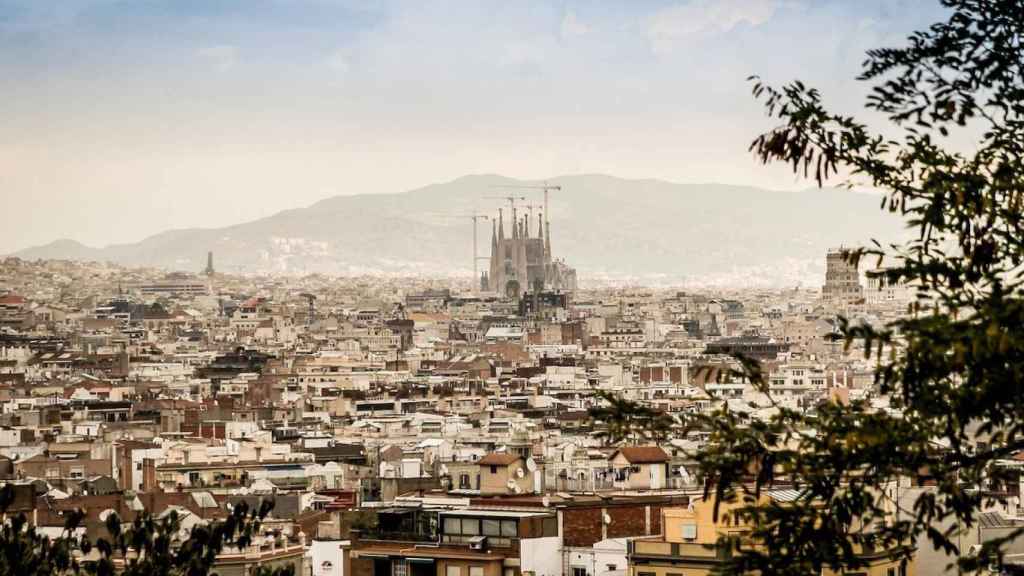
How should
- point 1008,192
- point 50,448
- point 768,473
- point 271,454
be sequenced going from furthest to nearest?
point 50,448
point 271,454
point 1008,192
point 768,473

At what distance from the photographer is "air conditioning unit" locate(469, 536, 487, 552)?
85.3 feet

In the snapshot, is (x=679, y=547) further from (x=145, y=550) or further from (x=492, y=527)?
(x=145, y=550)

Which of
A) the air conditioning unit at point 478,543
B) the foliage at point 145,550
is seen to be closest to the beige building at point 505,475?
the air conditioning unit at point 478,543

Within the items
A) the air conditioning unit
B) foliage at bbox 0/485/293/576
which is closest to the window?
the air conditioning unit

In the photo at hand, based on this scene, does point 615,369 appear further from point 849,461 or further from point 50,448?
point 849,461

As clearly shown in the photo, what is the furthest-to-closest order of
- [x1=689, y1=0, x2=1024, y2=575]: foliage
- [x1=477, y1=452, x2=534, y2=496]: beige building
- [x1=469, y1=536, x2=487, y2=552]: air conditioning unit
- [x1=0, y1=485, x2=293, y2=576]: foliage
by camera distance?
[x1=477, y1=452, x2=534, y2=496]: beige building
[x1=469, y1=536, x2=487, y2=552]: air conditioning unit
[x1=0, y1=485, x2=293, y2=576]: foliage
[x1=689, y1=0, x2=1024, y2=575]: foliage

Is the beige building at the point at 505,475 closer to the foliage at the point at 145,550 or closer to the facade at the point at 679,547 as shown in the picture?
the facade at the point at 679,547

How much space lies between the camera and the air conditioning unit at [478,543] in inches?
1024

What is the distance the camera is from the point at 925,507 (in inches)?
338

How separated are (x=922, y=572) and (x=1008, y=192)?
1354cm

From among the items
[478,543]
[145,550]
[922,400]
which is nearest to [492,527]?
[478,543]

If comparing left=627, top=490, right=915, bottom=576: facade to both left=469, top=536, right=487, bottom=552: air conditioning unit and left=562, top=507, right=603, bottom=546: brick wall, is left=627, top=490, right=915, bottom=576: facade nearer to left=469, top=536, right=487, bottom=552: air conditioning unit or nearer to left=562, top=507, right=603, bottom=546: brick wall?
left=469, top=536, right=487, bottom=552: air conditioning unit

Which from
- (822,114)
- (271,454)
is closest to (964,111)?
(822,114)

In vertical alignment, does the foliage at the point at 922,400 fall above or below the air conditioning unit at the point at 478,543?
above
